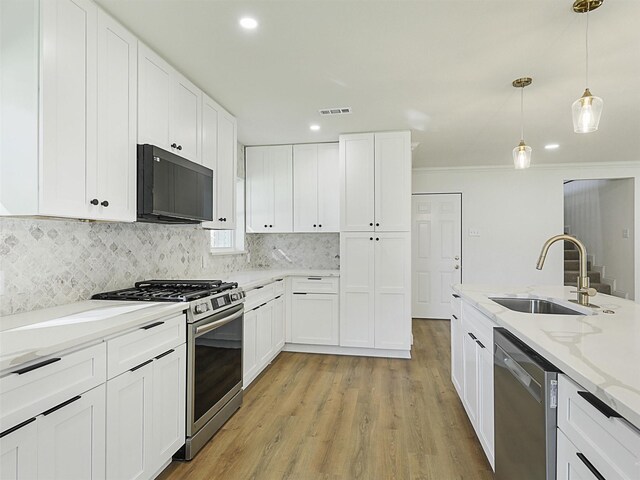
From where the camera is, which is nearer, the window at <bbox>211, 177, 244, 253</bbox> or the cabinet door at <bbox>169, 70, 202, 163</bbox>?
the cabinet door at <bbox>169, 70, 202, 163</bbox>

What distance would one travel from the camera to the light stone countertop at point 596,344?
0.89 meters

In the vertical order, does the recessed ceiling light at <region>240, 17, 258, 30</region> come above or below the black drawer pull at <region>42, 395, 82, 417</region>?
above

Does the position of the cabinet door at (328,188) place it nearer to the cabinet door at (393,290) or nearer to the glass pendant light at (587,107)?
the cabinet door at (393,290)

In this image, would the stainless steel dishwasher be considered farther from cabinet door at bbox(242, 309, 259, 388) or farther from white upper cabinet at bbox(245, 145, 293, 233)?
white upper cabinet at bbox(245, 145, 293, 233)

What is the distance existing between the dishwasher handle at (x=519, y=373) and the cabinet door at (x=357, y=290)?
7.46 ft

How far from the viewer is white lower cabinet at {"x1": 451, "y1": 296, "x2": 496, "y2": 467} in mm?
1908

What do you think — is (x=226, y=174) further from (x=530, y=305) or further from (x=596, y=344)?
(x=596, y=344)

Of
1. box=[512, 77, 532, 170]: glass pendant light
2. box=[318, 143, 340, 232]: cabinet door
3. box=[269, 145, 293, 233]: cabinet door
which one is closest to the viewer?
box=[512, 77, 532, 170]: glass pendant light

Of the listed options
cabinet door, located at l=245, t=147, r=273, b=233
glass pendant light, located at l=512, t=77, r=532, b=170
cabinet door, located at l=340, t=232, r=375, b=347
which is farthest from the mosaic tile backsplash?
glass pendant light, located at l=512, t=77, r=532, b=170

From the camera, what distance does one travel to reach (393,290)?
391 cm

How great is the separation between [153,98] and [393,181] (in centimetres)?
246

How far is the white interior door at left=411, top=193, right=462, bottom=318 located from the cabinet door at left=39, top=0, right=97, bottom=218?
4.90m

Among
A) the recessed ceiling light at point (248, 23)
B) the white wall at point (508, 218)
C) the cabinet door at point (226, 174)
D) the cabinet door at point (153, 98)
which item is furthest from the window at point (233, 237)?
the white wall at point (508, 218)

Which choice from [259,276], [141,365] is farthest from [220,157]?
[141,365]
